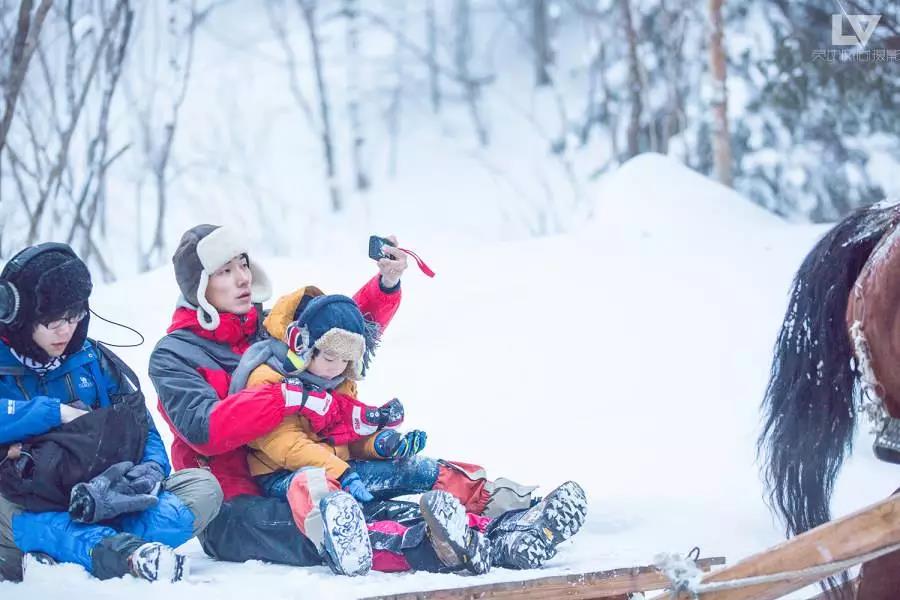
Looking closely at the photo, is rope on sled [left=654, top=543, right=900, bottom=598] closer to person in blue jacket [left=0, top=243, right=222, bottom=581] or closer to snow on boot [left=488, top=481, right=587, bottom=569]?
snow on boot [left=488, top=481, right=587, bottom=569]

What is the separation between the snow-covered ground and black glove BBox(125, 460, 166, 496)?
11.0 inches

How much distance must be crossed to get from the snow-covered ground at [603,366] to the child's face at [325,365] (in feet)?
2.05

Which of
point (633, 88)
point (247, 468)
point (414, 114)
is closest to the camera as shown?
point (247, 468)

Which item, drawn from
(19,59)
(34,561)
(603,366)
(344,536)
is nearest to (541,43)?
(603,366)

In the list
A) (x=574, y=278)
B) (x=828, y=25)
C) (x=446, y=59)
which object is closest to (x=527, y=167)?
(x=446, y=59)

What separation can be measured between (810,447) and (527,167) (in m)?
16.9

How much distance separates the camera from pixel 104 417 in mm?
2867

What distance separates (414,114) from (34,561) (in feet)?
61.4

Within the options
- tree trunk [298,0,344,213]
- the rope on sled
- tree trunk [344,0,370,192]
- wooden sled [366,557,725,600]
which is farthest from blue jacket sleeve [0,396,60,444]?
tree trunk [298,0,344,213]

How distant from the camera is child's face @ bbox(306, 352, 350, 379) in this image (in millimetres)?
3203

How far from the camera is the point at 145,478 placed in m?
2.91

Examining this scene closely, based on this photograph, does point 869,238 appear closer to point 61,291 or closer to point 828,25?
point 61,291

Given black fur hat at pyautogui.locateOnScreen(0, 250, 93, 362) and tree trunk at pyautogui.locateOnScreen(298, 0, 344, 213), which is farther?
tree trunk at pyautogui.locateOnScreen(298, 0, 344, 213)

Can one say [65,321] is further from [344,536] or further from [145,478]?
[344,536]
